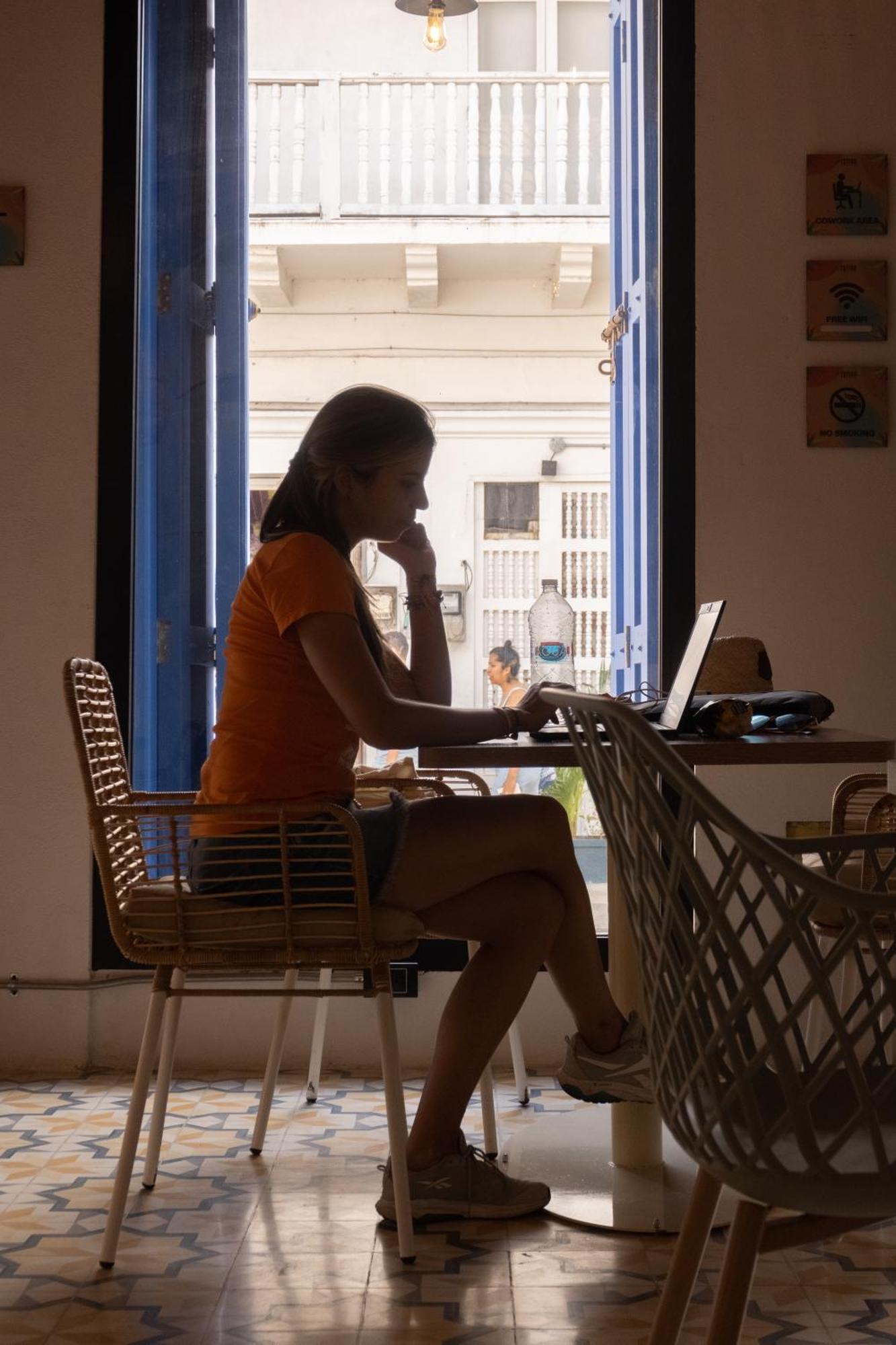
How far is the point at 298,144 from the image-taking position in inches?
250

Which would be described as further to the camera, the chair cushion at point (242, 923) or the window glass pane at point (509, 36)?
the window glass pane at point (509, 36)

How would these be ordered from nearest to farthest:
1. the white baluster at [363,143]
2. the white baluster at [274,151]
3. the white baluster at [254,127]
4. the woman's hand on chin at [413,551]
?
the woman's hand on chin at [413,551] → the white baluster at [254,127] → the white baluster at [274,151] → the white baluster at [363,143]

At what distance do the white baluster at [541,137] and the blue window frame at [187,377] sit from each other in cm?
356

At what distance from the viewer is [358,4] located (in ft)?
20.2

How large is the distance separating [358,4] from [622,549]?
3.83 metres

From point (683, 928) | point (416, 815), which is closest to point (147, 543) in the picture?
point (416, 815)

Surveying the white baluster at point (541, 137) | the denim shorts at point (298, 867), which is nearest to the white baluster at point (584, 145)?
the white baluster at point (541, 137)

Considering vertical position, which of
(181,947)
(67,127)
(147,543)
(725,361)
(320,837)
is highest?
(67,127)

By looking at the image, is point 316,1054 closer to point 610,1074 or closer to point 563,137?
point 610,1074

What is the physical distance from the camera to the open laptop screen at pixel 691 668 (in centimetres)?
186

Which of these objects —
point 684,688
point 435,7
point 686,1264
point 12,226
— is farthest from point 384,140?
point 686,1264

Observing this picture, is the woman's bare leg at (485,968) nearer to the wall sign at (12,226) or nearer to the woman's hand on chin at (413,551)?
the woman's hand on chin at (413,551)

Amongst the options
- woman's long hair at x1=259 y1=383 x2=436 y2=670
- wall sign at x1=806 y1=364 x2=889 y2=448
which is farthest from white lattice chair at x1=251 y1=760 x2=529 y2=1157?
wall sign at x1=806 y1=364 x2=889 y2=448

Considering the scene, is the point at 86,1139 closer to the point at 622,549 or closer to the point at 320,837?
the point at 320,837
